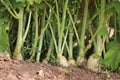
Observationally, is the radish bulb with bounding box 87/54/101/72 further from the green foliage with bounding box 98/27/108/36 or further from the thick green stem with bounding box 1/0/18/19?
the thick green stem with bounding box 1/0/18/19

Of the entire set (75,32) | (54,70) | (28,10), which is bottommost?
(54,70)

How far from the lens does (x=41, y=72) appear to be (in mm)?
2723

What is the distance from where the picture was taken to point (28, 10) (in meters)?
2.98

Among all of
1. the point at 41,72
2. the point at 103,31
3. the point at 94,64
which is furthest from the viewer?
the point at 94,64

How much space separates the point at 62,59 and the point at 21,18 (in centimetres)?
48

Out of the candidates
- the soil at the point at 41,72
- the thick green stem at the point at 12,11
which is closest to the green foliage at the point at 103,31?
the soil at the point at 41,72

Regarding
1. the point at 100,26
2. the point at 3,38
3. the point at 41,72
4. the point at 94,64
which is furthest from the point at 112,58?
the point at 3,38

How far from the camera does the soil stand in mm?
2645

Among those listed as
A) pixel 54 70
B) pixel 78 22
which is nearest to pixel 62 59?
pixel 54 70

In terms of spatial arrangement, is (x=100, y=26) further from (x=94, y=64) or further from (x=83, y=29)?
(x=94, y=64)

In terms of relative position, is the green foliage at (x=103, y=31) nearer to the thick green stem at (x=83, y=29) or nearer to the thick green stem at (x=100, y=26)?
the thick green stem at (x=100, y=26)

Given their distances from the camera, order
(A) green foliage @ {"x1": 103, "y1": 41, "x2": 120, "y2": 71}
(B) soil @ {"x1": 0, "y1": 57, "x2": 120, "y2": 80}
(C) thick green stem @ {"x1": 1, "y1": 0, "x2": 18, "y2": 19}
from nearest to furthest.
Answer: (B) soil @ {"x1": 0, "y1": 57, "x2": 120, "y2": 80}
(C) thick green stem @ {"x1": 1, "y1": 0, "x2": 18, "y2": 19}
(A) green foliage @ {"x1": 103, "y1": 41, "x2": 120, "y2": 71}

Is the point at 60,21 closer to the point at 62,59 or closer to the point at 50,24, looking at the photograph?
the point at 50,24

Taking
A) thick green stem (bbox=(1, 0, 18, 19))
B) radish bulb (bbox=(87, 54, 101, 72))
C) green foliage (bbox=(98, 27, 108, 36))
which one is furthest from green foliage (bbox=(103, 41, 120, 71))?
thick green stem (bbox=(1, 0, 18, 19))
